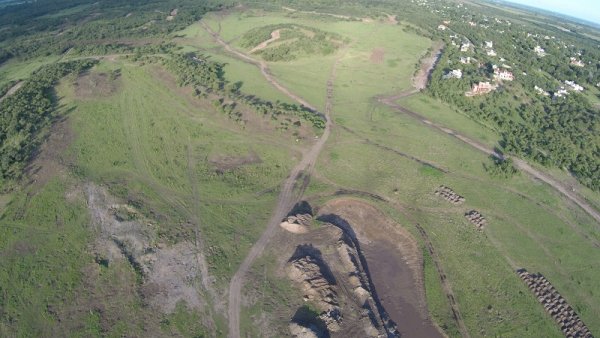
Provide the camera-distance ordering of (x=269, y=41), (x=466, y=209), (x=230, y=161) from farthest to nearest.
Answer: (x=269, y=41) → (x=230, y=161) → (x=466, y=209)

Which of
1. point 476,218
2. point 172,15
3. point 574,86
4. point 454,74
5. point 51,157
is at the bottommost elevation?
point 476,218

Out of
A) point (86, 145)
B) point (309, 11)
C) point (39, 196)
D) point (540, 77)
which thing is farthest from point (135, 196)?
point (309, 11)

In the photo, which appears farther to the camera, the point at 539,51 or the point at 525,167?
the point at 539,51

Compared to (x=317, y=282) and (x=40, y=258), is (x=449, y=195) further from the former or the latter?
(x=40, y=258)

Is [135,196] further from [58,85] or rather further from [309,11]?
[309,11]

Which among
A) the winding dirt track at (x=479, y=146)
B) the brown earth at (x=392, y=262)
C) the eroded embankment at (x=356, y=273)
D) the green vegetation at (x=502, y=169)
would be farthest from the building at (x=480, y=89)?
the eroded embankment at (x=356, y=273)

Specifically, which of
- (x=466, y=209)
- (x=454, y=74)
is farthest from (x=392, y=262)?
(x=454, y=74)

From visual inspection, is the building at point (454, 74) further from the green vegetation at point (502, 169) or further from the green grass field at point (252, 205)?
the green vegetation at point (502, 169)
